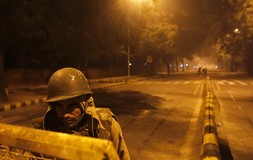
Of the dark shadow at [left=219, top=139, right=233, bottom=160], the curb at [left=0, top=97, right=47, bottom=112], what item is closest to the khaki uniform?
the dark shadow at [left=219, top=139, right=233, bottom=160]

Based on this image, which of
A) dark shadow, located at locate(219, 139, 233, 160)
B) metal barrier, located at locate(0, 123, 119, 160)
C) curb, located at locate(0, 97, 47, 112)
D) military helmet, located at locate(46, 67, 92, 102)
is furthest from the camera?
curb, located at locate(0, 97, 47, 112)

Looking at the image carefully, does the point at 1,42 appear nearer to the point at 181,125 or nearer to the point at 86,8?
the point at 86,8

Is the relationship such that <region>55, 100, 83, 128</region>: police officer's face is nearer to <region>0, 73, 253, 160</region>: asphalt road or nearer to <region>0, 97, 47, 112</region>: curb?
<region>0, 73, 253, 160</region>: asphalt road

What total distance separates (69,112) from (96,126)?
20 centimetres

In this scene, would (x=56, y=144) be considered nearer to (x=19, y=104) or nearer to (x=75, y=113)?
(x=75, y=113)

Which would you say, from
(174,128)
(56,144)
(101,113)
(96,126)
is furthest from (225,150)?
(56,144)

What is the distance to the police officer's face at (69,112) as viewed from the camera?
192 cm

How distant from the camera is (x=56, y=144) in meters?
1.18

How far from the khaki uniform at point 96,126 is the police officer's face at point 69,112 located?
0.12 feet

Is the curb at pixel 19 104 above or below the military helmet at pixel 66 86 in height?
below

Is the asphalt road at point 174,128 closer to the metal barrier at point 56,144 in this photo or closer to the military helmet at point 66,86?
the military helmet at point 66,86

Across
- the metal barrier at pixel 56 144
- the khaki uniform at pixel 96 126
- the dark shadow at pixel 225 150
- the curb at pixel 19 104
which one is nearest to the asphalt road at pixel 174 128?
the dark shadow at pixel 225 150

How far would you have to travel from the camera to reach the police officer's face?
1921 mm

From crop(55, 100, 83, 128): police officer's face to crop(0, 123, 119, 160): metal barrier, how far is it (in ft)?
1.60
